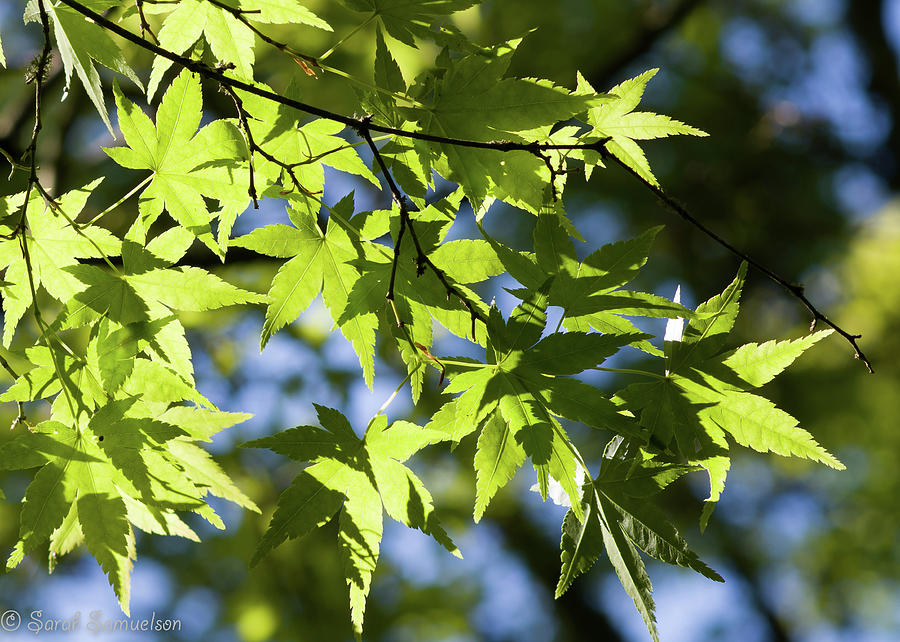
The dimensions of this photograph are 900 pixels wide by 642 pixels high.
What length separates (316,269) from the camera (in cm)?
114

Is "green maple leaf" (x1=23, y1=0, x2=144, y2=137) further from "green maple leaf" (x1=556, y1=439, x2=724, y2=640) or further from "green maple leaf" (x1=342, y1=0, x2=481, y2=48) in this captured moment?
"green maple leaf" (x1=556, y1=439, x2=724, y2=640)

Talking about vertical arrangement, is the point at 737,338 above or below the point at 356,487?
below

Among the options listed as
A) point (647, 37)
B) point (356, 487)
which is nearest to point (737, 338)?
point (647, 37)

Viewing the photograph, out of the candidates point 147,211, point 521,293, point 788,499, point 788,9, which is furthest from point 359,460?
point 788,9

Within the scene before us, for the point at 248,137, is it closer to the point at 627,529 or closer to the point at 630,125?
the point at 630,125

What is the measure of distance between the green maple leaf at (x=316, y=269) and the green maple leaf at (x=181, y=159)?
86mm

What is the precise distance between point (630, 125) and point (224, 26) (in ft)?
2.19

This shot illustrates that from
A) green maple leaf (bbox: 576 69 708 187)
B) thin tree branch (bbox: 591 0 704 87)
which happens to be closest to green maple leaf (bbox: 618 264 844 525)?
green maple leaf (bbox: 576 69 708 187)

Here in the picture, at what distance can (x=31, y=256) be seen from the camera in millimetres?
1102

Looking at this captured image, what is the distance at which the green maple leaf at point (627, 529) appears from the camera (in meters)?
1.04

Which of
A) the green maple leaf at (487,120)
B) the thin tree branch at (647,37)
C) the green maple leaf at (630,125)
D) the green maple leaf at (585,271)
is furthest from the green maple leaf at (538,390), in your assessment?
the thin tree branch at (647,37)

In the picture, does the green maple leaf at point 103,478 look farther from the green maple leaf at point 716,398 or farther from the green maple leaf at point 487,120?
the green maple leaf at point 716,398

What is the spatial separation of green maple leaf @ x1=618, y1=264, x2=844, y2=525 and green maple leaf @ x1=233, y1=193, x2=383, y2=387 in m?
0.47

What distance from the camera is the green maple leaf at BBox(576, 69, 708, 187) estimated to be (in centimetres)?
108
